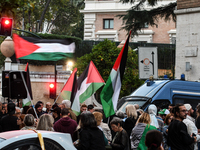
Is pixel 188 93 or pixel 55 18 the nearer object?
pixel 188 93

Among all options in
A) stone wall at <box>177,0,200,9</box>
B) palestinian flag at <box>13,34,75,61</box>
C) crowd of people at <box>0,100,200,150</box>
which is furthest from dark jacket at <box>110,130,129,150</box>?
stone wall at <box>177,0,200,9</box>

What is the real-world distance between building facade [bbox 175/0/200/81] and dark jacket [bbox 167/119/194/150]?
39.5 feet

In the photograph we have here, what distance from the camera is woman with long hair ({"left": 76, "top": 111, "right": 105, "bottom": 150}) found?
564 centimetres

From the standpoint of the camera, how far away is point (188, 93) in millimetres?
12484

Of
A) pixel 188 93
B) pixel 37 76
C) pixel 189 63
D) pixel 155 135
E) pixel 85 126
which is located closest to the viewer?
pixel 155 135

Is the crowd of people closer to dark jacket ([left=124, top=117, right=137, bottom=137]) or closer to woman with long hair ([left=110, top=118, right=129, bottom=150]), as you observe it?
woman with long hair ([left=110, top=118, right=129, bottom=150])

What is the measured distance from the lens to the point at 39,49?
1001 centimetres

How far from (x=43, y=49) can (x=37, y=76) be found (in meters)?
16.7

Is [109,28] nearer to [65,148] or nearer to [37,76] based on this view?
[37,76]

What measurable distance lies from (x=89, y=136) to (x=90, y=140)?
0.22 ft

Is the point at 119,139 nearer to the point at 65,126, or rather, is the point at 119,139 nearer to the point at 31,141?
the point at 65,126

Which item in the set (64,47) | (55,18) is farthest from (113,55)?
(55,18)

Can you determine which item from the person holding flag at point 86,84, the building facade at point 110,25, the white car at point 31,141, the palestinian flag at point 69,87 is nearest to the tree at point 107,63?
the palestinian flag at point 69,87

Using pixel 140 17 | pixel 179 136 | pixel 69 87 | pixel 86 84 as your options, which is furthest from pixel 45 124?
pixel 140 17
